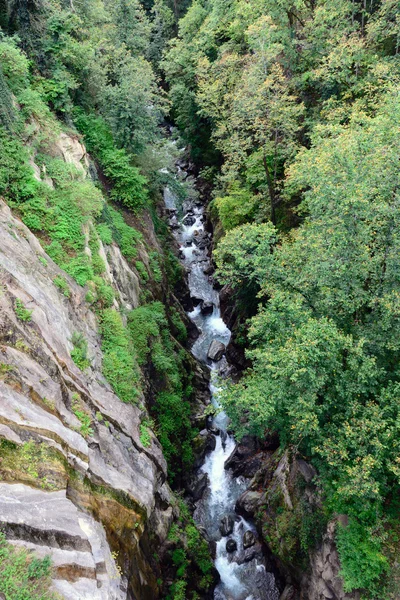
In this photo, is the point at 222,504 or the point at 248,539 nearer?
the point at 248,539

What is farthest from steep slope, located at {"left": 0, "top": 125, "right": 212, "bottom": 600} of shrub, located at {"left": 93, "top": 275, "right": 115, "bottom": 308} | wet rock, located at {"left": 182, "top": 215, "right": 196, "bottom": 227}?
wet rock, located at {"left": 182, "top": 215, "right": 196, "bottom": 227}

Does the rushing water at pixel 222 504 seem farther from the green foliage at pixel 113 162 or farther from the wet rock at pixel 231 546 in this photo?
the green foliage at pixel 113 162

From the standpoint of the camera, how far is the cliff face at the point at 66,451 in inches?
289

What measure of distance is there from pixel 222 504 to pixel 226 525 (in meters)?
1.21

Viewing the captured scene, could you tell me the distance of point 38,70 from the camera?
17422mm

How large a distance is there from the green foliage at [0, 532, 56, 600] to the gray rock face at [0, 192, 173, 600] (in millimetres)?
239

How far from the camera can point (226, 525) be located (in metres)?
17.5

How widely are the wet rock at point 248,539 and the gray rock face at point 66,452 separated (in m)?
5.11

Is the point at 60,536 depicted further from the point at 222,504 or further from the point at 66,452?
the point at 222,504

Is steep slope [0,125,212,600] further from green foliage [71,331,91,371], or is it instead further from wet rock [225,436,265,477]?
wet rock [225,436,265,477]

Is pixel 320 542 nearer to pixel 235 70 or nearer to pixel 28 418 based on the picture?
pixel 28 418

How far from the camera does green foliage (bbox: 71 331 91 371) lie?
11250 millimetres

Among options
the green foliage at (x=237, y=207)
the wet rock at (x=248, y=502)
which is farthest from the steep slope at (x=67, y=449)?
the green foliage at (x=237, y=207)

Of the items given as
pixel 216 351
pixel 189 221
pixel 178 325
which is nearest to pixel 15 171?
pixel 178 325
